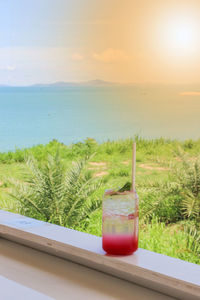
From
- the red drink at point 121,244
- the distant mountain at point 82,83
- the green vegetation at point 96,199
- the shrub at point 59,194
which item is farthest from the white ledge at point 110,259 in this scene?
the distant mountain at point 82,83

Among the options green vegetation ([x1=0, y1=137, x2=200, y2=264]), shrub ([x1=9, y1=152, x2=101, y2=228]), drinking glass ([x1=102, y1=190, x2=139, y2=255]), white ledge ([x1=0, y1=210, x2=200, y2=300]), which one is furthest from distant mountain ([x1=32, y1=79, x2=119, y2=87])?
drinking glass ([x1=102, y1=190, x2=139, y2=255])

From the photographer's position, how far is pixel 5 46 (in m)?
6.30

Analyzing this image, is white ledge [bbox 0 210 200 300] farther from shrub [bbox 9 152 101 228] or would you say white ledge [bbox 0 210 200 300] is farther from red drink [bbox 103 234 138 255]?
shrub [bbox 9 152 101 228]

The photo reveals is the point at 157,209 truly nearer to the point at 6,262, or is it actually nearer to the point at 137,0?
the point at 6,262

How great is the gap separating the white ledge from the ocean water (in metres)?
4.16

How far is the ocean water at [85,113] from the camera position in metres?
5.14

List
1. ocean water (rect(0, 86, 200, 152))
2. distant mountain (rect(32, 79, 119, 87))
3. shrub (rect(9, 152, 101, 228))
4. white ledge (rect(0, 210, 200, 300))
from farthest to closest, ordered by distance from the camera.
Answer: distant mountain (rect(32, 79, 119, 87))
ocean water (rect(0, 86, 200, 152))
shrub (rect(9, 152, 101, 228))
white ledge (rect(0, 210, 200, 300))

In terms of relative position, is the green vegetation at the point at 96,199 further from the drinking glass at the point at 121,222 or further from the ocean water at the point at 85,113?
the ocean water at the point at 85,113

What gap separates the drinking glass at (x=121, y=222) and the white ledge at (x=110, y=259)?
0.02 m

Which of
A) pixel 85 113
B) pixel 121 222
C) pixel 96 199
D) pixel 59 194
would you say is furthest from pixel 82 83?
pixel 121 222

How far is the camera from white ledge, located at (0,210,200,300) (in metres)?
0.68

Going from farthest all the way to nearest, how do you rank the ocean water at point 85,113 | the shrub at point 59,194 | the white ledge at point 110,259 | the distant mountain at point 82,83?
the distant mountain at point 82,83 → the ocean water at point 85,113 → the shrub at point 59,194 → the white ledge at point 110,259

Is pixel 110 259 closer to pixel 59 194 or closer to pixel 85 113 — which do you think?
pixel 59 194

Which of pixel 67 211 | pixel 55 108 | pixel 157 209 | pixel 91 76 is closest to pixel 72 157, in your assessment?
pixel 55 108
